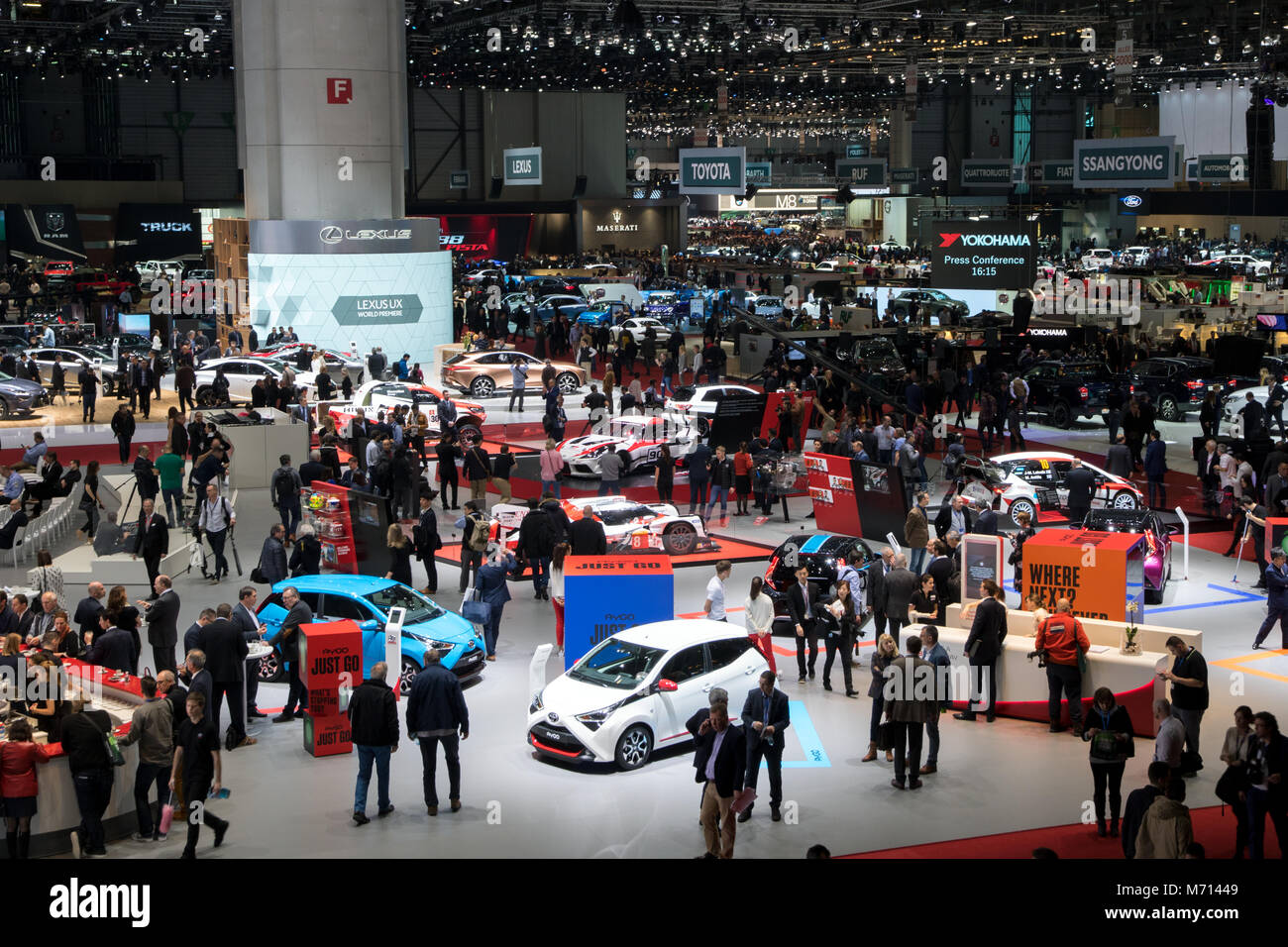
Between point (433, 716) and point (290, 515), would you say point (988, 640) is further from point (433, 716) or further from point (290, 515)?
point (290, 515)

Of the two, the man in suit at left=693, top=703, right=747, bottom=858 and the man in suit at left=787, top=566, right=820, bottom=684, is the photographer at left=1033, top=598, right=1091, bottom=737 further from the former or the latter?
the man in suit at left=693, top=703, right=747, bottom=858

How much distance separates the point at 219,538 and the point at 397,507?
10.1ft

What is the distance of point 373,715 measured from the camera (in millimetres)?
11570

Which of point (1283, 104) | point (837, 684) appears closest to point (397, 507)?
point (837, 684)

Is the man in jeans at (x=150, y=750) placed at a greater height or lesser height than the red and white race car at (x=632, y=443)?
lesser

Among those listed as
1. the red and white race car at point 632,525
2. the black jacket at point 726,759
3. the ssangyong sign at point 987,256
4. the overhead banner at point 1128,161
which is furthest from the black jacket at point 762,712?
the ssangyong sign at point 987,256

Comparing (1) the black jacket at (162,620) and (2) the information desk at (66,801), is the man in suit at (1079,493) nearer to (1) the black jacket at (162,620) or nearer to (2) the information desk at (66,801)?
(1) the black jacket at (162,620)

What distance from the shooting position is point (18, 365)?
35.7 metres

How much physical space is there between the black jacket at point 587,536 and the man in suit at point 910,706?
237 inches

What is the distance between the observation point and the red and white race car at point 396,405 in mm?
28719

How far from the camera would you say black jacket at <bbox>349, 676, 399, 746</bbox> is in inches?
455

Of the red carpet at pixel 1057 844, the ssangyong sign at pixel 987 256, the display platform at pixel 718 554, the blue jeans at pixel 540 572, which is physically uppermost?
the ssangyong sign at pixel 987 256
